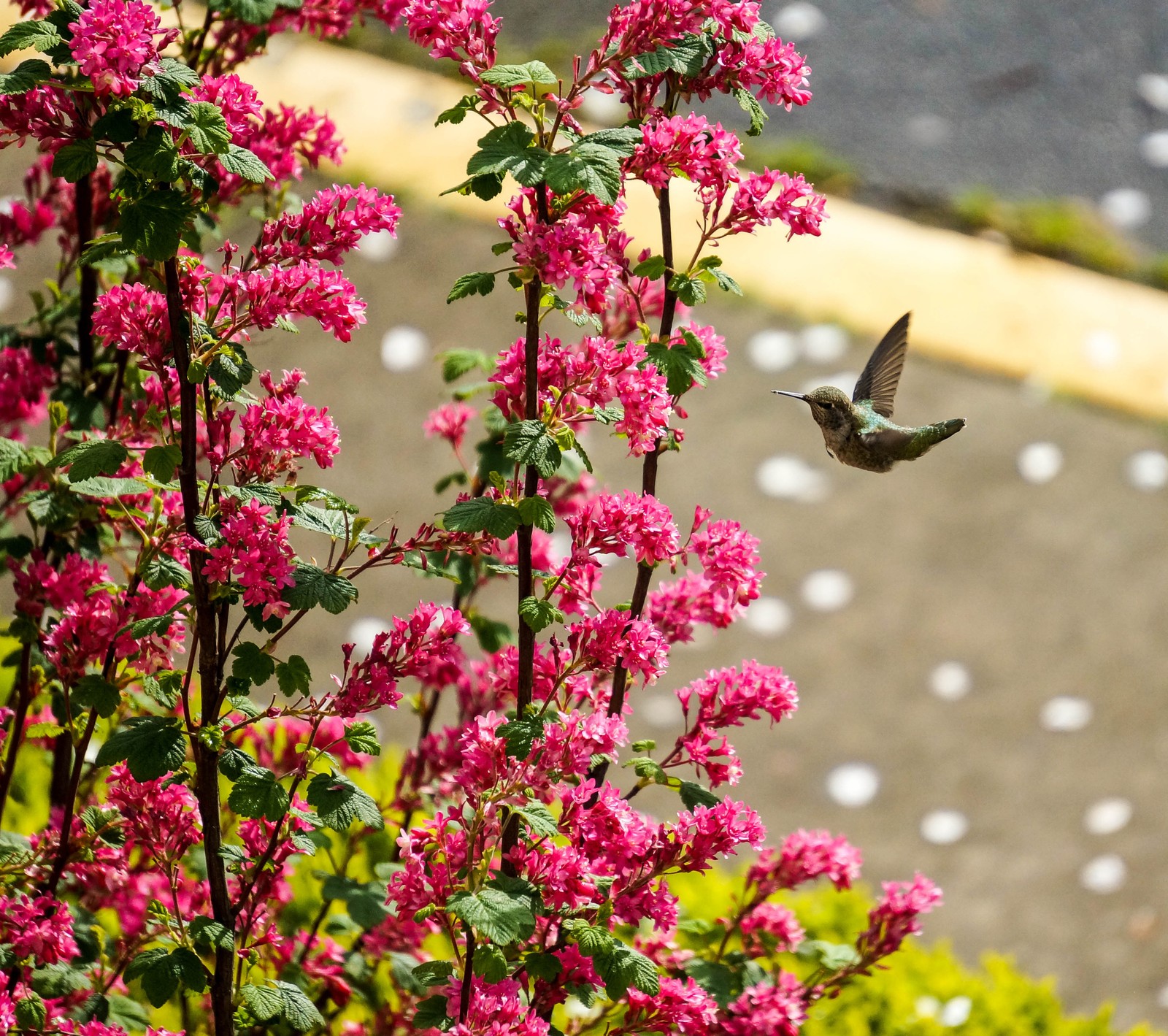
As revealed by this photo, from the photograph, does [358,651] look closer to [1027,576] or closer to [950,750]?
[950,750]

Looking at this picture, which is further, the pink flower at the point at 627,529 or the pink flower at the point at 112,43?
the pink flower at the point at 627,529

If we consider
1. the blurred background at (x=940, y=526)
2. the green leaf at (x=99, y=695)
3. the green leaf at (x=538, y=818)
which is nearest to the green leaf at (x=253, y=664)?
the green leaf at (x=99, y=695)

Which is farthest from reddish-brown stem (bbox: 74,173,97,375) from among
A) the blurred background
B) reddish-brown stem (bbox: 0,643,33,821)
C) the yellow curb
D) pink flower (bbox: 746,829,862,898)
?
the yellow curb

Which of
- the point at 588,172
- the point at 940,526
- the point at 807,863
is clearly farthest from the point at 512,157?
the point at 940,526

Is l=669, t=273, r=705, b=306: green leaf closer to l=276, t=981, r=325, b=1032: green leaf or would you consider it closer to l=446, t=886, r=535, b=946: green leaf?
l=446, t=886, r=535, b=946: green leaf

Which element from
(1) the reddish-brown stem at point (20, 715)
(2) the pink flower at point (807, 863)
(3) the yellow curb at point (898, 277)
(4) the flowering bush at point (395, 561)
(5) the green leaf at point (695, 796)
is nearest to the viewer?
(4) the flowering bush at point (395, 561)

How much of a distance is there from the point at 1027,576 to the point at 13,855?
2716mm

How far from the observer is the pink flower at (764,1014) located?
5.21ft

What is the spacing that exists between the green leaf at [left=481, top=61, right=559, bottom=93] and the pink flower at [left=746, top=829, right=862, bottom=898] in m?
0.91

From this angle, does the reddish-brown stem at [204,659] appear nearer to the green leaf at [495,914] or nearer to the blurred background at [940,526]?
the green leaf at [495,914]

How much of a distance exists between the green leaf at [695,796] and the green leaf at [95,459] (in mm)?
617

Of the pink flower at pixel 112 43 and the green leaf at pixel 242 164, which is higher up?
the pink flower at pixel 112 43

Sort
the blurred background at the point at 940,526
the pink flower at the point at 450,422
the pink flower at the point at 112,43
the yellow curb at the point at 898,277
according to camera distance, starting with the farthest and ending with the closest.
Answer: the yellow curb at the point at 898,277
the blurred background at the point at 940,526
the pink flower at the point at 450,422
the pink flower at the point at 112,43

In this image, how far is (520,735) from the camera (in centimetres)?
129
